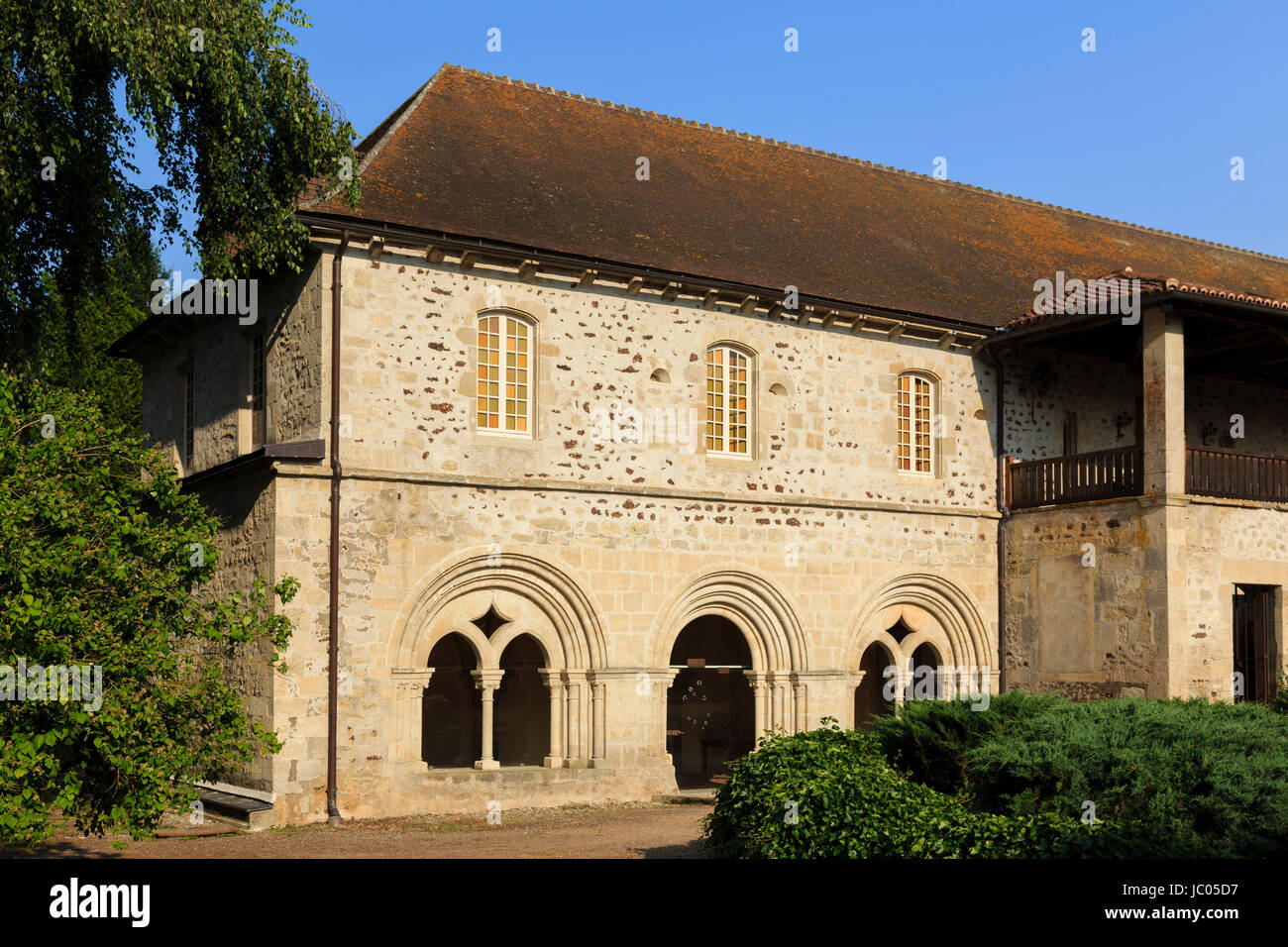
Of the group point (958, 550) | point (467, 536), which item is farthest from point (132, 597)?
point (958, 550)

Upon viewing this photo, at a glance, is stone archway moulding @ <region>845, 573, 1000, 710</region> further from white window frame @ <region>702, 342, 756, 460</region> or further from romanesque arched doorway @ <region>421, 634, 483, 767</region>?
romanesque arched doorway @ <region>421, 634, 483, 767</region>

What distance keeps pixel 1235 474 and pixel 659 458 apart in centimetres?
771

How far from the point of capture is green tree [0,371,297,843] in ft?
28.7

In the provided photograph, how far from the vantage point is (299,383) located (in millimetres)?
15305

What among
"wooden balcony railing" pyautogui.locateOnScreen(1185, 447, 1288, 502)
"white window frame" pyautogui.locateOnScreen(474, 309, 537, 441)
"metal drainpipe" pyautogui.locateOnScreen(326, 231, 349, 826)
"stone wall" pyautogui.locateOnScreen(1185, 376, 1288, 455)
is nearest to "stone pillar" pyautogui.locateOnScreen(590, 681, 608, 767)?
"white window frame" pyautogui.locateOnScreen(474, 309, 537, 441)

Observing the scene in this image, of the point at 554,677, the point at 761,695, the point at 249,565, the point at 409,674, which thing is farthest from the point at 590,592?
the point at 249,565

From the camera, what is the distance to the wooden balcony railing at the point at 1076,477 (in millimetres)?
17656

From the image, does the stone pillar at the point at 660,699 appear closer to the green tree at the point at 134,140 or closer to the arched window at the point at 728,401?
the arched window at the point at 728,401

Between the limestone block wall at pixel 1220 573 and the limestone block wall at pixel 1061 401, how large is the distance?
10.00 ft

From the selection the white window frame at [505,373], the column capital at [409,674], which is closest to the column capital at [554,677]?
the column capital at [409,674]

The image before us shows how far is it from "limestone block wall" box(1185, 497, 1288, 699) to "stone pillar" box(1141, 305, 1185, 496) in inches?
23.4

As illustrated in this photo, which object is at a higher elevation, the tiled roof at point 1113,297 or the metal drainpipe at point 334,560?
the tiled roof at point 1113,297
